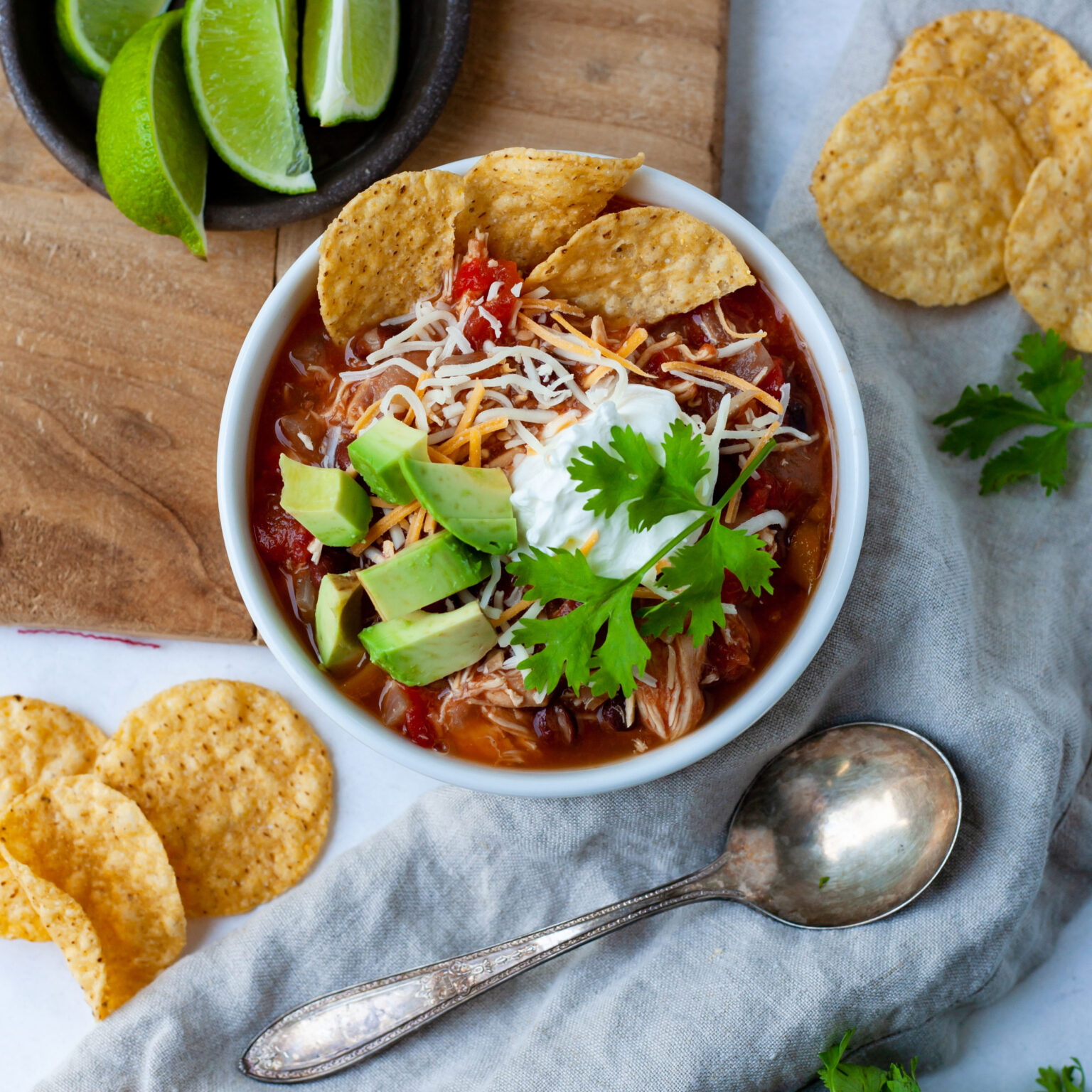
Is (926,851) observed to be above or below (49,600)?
below

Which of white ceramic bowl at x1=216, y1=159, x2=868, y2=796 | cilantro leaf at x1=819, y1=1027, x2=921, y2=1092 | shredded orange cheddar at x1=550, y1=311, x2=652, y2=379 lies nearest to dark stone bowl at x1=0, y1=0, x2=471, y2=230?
white ceramic bowl at x1=216, y1=159, x2=868, y2=796

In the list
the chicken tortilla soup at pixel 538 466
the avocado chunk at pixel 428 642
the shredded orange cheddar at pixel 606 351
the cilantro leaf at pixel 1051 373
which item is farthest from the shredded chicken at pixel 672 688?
the cilantro leaf at pixel 1051 373

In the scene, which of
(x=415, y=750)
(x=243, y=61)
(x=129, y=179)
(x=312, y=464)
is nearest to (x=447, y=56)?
(x=243, y=61)

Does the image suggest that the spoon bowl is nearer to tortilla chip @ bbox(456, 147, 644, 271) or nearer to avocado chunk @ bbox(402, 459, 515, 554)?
avocado chunk @ bbox(402, 459, 515, 554)

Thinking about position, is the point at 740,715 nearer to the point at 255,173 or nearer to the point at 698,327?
the point at 698,327

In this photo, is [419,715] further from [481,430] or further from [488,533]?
[481,430]

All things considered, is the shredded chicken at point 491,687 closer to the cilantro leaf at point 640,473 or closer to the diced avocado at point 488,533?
the diced avocado at point 488,533
